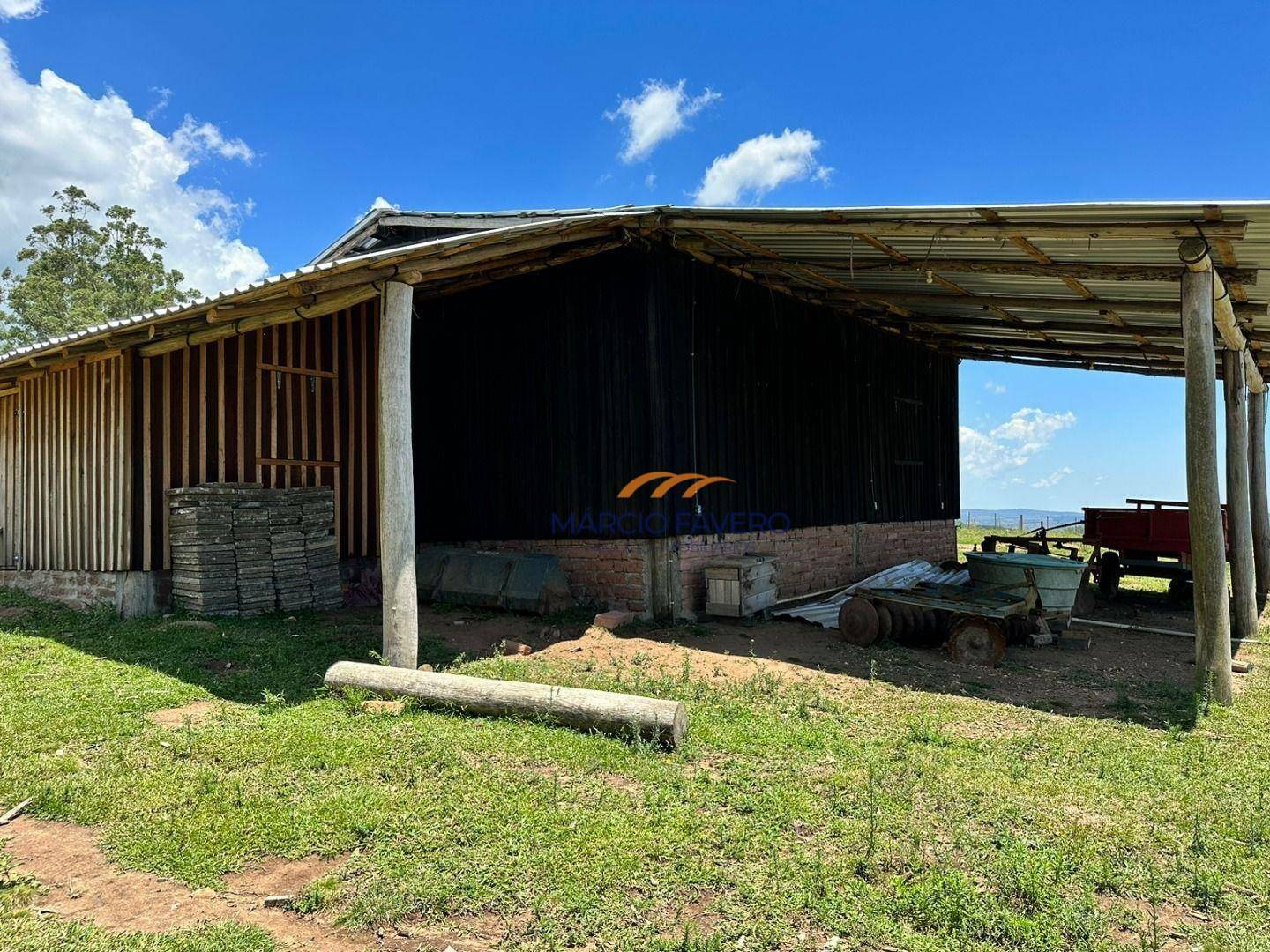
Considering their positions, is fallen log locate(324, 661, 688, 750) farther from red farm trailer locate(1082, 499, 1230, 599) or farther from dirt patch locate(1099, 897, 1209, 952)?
red farm trailer locate(1082, 499, 1230, 599)

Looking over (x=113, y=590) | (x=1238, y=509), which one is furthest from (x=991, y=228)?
(x=113, y=590)

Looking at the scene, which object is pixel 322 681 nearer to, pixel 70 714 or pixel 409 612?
pixel 409 612

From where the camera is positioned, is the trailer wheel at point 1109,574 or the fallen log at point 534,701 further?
the trailer wheel at point 1109,574

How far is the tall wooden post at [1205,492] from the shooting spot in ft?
21.9

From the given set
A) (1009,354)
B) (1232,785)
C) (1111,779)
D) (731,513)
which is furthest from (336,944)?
(1009,354)

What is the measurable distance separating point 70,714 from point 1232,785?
810cm

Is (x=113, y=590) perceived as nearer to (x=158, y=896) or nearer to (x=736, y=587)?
(x=158, y=896)

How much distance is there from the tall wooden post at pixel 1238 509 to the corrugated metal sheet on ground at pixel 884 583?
3.17 m

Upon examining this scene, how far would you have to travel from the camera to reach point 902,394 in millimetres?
15430

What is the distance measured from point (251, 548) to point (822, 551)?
8.59 m

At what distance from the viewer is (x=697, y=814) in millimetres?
4203

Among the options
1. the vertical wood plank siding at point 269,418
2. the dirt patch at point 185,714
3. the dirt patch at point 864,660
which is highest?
the vertical wood plank siding at point 269,418

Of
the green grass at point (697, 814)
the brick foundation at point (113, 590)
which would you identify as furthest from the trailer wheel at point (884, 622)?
the brick foundation at point (113, 590)

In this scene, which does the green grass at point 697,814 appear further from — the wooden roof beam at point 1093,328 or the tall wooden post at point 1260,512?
the tall wooden post at point 1260,512
